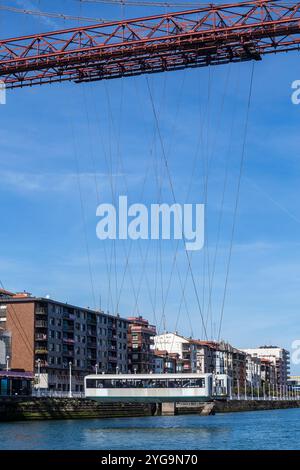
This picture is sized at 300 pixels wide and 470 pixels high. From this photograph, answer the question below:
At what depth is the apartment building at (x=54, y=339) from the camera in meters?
89.4

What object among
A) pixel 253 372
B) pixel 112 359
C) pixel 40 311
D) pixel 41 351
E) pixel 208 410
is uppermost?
pixel 40 311

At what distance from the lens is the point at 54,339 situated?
3669 inches

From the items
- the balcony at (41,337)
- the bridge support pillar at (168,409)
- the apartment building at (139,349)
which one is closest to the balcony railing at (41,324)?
the balcony at (41,337)

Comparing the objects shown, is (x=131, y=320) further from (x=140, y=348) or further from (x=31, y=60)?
(x=31, y=60)

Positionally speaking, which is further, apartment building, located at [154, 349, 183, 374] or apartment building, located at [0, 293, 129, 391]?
apartment building, located at [154, 349, 183, 374]

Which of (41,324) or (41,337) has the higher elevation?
(41,324)

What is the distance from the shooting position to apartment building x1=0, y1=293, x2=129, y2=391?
89.4 m

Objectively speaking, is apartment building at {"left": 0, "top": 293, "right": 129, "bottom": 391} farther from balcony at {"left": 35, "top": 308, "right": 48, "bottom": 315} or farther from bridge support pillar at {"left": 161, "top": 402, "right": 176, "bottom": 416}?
bridge support pillar at {"left": 161, "top": 402, "right": 176, "bottom": 416}

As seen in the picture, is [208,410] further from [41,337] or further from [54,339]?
[41,337]

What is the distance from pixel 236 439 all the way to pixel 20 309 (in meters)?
51.4

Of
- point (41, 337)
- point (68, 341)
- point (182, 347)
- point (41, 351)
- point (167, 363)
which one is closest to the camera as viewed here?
point (41, 351)

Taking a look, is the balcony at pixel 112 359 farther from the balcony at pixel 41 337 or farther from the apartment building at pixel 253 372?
the apartment building at pixel 253 372

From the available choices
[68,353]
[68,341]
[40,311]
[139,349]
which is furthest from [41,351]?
[139,349]

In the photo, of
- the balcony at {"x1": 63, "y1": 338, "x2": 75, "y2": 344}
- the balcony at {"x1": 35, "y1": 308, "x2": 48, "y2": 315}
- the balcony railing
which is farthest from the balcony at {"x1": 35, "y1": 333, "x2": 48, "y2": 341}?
the balcony at {"x1": 63, "y1": 338, "x2": 75, "y2": 344}
